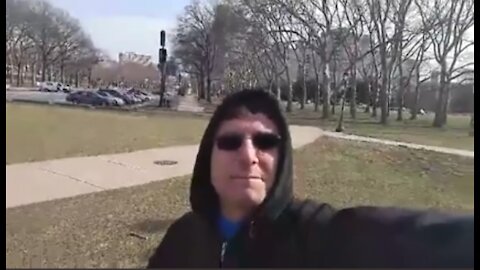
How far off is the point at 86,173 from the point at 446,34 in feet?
4.12

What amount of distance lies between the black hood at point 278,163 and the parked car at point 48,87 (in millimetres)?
475

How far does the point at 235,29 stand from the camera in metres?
1.37

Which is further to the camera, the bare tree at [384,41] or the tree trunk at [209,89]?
the bare tree at [384,41]

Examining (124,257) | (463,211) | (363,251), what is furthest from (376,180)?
(124,257)

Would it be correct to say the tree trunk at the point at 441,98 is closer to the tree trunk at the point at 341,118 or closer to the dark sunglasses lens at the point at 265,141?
the tree trunk at the point at 341,118

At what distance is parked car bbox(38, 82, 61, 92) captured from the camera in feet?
4.41

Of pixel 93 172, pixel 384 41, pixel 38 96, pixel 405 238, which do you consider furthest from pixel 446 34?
pixel 93 172

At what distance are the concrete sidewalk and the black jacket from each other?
34cm

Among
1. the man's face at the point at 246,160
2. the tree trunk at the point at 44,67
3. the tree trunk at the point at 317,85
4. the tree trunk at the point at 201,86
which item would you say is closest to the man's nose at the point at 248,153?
the man's face at the point at 246,160

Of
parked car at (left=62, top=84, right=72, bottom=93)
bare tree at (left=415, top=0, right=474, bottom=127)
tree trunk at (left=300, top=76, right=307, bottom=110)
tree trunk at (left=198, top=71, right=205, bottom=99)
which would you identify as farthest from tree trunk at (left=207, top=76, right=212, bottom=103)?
bare tree at (left=415, top=0, right=474, bottom=127)

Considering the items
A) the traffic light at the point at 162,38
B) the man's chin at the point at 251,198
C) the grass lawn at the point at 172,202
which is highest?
the traffic light at the point at 162,38

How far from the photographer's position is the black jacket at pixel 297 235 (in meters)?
1.06

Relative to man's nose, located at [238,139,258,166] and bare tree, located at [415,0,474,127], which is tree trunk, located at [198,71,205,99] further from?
bare tree, located at [415,0,474,127]

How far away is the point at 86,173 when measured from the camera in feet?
6.00
